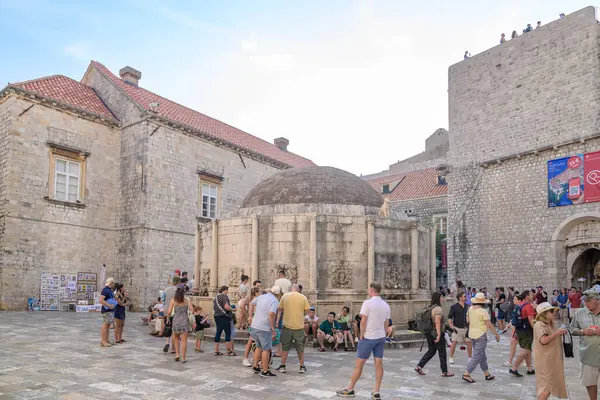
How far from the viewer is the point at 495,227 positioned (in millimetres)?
26297

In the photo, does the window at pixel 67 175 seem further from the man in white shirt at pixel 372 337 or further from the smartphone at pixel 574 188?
the smartphone at pixel 574 188

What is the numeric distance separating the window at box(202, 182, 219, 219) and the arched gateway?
18.5 metres

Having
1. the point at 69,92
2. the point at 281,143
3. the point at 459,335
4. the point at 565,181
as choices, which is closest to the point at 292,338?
the point at 459,335

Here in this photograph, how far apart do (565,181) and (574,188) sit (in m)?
0.56

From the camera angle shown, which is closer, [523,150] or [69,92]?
[69,92]

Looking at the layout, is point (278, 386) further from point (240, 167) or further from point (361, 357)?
point (240, 167)

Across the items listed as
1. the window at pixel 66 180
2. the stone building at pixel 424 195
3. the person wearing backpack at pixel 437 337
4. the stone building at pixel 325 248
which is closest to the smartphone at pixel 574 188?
the stone building at pixel 424 195

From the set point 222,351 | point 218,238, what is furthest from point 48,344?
point 218,238

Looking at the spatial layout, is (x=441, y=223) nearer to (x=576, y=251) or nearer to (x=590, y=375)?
(x=576, y=251)

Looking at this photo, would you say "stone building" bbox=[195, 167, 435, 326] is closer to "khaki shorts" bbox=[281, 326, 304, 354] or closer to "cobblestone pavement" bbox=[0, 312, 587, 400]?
"cobblestone pavement" bbox=[0, 312, 587, 400]

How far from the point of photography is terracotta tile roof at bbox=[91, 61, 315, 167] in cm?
2644

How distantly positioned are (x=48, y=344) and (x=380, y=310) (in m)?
8.28

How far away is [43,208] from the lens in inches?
845

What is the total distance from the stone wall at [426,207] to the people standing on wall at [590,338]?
31203 millimetres
